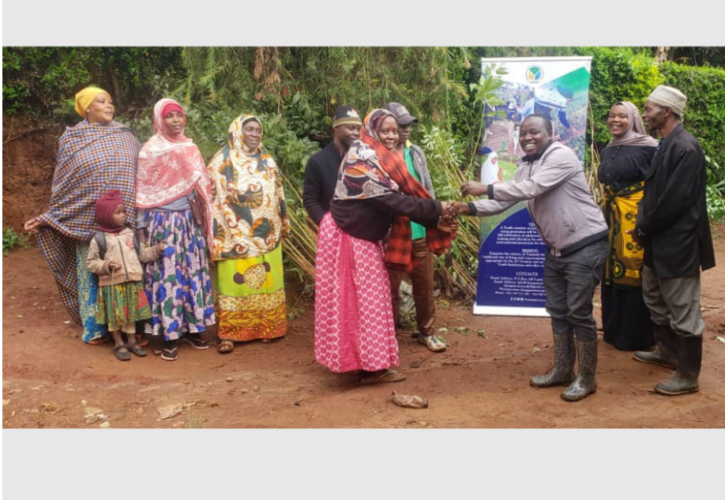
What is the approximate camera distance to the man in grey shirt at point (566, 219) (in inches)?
153

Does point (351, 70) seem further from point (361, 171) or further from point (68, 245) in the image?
point (68, 245)

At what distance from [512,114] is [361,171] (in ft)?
8.49

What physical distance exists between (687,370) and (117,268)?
4155 mm

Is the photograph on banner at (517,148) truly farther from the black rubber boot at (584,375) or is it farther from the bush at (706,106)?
the bush at (706,106)

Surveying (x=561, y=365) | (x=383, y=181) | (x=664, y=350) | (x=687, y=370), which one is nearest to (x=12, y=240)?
(x=383, y=181)

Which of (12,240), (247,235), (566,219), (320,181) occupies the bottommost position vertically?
(12,240)

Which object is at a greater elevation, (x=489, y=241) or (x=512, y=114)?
(x=512, y=114)

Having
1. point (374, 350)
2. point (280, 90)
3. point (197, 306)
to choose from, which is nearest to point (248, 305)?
point (197, 306)

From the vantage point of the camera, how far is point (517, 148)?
5.93m

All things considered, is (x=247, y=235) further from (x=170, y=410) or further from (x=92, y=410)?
(x=92, y=410)

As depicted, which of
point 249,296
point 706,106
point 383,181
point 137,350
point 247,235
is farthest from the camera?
point 706,106

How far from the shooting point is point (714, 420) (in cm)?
375

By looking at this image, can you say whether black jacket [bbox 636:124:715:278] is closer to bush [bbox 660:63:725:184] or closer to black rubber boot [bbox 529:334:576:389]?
black rubber boot [bbox 529:334:576:389]

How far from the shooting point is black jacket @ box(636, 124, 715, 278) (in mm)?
3924
